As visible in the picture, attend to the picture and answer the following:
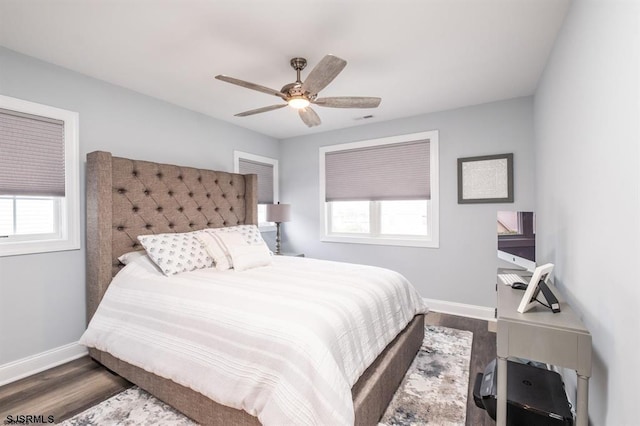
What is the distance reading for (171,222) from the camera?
2842mm

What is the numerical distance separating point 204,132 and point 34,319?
2.28 metres

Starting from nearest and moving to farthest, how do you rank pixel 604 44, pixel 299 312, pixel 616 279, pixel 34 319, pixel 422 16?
pixel 616 279 → pixel 604 44 → pixel 299 312 → pixel 422 16 → pixel 34 319

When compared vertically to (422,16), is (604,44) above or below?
below

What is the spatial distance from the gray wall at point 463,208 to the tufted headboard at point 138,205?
1.87 meters

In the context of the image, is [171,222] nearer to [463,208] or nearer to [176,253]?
[176,253]

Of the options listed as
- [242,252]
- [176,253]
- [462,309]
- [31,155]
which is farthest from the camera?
[462,309]

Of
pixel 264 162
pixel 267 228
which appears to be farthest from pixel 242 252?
pixel 264 162

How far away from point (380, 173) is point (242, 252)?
2.14 m

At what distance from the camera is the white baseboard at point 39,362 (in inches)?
79.7

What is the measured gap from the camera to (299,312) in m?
1.45

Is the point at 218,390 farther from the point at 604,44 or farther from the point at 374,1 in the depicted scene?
the point at 604,44

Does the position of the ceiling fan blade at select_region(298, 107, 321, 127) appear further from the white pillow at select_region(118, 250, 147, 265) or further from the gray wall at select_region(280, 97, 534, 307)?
the white pillow at select_region(118, 250, 147, 265)

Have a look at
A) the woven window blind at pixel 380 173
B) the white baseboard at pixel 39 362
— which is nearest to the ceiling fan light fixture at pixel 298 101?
the woven window blind at pixel 380 173

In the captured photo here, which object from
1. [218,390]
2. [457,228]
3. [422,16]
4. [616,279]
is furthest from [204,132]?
[616,279]
